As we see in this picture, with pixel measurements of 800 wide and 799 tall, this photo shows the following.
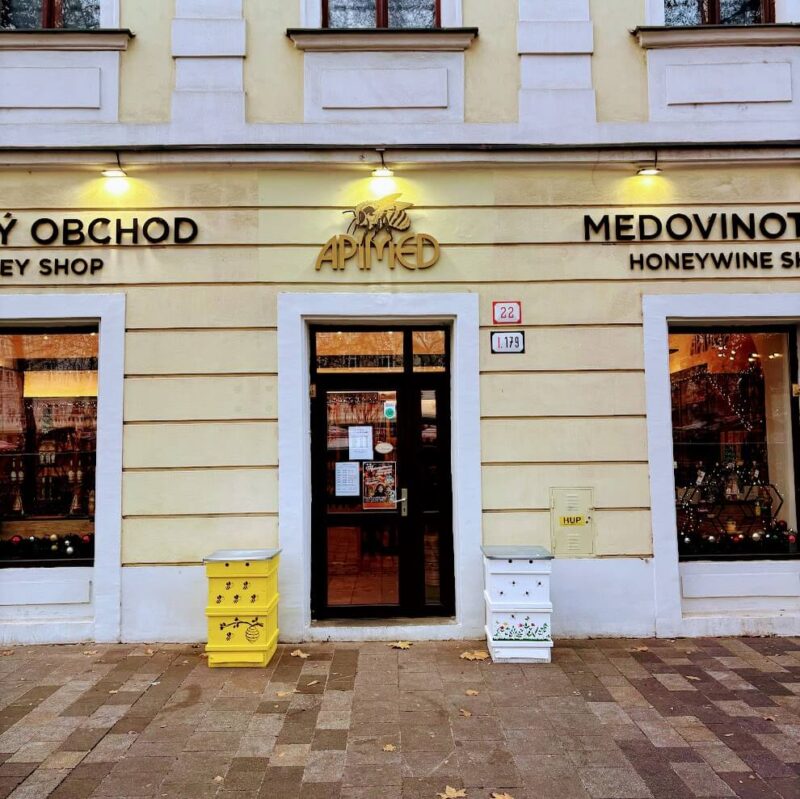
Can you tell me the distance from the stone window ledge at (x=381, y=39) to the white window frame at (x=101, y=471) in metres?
2.79

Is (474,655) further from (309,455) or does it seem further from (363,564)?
(309,455)

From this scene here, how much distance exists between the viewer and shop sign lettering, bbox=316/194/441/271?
5625 millimetres

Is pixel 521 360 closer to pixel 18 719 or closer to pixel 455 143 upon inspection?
pixel 455 143

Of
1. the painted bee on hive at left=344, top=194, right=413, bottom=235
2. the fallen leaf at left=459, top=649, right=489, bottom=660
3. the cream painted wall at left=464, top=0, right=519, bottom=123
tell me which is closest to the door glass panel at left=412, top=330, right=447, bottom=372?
the painted bee on hive at left=344, top=194, right=413, bottom=235

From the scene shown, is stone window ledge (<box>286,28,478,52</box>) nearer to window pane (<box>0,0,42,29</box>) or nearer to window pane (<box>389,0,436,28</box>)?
window pane (<box>389,0,436,28</box>)

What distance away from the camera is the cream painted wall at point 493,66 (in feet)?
18.8

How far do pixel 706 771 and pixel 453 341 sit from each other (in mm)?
3613

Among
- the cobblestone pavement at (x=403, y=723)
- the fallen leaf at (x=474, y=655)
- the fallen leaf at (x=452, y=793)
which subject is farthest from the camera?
the fallen leaf at (x=474, y=655)

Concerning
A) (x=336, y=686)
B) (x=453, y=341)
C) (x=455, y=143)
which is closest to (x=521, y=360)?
(x=453, y=341)

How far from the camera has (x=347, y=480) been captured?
582cm

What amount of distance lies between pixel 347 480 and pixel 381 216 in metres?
2.38

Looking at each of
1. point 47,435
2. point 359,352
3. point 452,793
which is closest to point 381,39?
point 359,352

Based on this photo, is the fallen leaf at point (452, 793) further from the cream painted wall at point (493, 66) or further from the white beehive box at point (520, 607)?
the cream painted wall at point (493, 66)

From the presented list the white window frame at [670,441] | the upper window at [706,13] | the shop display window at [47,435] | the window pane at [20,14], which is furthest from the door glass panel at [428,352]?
the window pane at [20,14]
